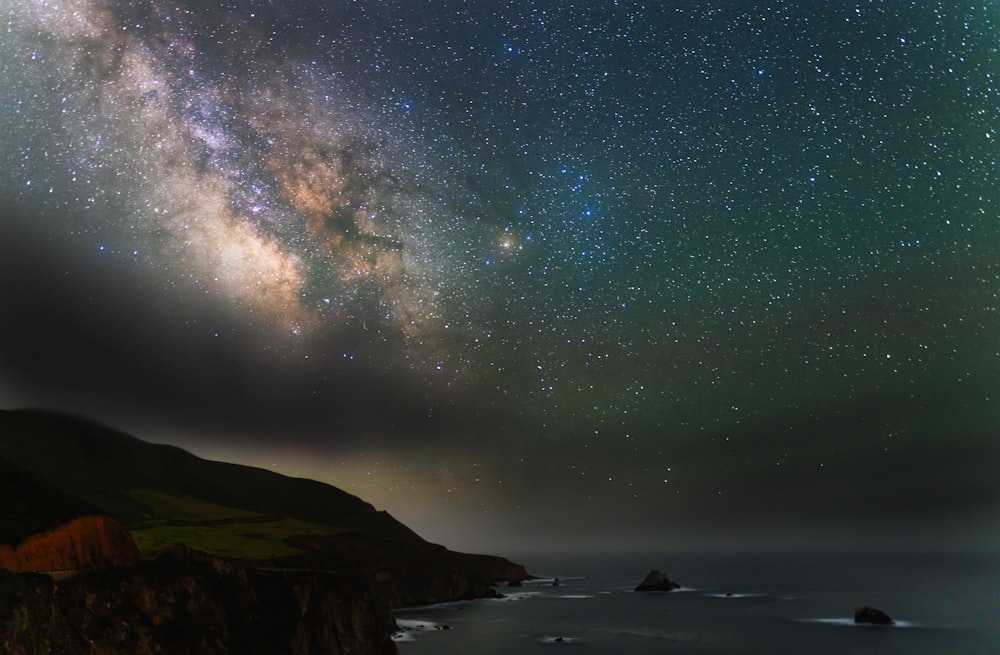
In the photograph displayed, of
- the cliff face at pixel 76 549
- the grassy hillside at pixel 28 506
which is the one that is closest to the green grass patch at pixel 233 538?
the grassy hillside at pixel 28 506

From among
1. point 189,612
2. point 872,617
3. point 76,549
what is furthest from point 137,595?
point 872,617

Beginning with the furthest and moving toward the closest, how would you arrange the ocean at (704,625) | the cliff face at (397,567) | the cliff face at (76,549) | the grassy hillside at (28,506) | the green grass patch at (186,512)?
1. the green grass patch at (186,512)
2. the cliff face at (397,567)
3. the ocean at (704,625)
4. the grassy hillside at (28,506)
5. the cliff face at (76,549)

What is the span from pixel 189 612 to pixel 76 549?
37.8 ft

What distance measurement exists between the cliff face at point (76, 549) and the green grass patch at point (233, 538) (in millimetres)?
30428

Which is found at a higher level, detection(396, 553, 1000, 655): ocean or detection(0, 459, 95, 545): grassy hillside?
detection(0, 459, 95, 545): grassy hillside

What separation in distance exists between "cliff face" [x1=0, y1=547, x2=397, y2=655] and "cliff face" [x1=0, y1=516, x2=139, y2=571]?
2558mm

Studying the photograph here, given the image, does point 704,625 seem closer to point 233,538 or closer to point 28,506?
point 233,538

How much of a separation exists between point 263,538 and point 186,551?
77.8 metres

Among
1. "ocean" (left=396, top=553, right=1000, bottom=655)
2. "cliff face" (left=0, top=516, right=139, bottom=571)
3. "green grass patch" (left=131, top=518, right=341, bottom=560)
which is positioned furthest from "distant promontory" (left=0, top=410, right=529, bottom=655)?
"ocean" (left=396, top=553, right=1000, bottom=655)

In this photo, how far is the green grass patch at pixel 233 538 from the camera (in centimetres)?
10699

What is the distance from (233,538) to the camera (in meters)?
134

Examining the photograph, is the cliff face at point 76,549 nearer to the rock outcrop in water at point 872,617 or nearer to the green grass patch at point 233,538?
the green grass patch at point 233,538

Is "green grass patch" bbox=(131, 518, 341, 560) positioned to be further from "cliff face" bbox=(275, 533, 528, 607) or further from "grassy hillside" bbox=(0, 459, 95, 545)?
"grassy hillside" bbox=(0, 459, 95, 545)

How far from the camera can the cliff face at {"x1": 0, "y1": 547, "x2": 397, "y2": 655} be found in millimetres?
40875
